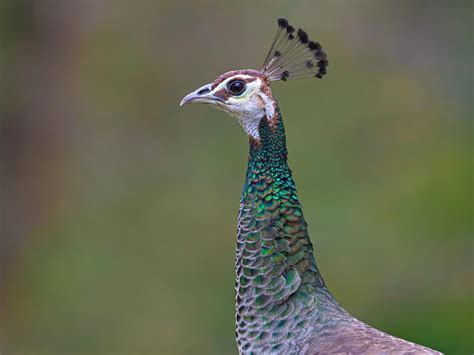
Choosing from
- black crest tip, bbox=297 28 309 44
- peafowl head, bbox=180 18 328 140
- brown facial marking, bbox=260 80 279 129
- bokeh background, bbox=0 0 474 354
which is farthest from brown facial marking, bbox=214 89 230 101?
bokeh background, bbox=0 0 474 354

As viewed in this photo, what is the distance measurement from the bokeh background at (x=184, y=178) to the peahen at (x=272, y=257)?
3202mm

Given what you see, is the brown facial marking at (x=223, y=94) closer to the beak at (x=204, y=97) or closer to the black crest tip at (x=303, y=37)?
the beak at (x=204, y=97)

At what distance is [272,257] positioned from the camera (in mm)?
2875

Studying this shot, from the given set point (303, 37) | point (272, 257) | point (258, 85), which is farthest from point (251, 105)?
point (272, 257)

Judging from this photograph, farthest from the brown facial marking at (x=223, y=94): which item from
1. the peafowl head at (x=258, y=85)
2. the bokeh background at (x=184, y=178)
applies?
the bokeh background at (x=184, y=178)

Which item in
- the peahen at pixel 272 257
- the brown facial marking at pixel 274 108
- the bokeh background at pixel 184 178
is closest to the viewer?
the peahen at pixel 272 257

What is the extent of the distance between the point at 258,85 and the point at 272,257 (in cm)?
62

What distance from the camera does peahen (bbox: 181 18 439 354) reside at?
9.23 feet

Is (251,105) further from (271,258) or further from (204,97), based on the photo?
(271,258)

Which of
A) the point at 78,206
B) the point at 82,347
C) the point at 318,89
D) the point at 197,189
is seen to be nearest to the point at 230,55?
the point at 318,89

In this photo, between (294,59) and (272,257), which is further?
(294,59)

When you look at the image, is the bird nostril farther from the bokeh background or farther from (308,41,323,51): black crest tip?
the bokeh background

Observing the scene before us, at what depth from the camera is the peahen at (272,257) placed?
9.23 feet

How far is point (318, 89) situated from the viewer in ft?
26.4
